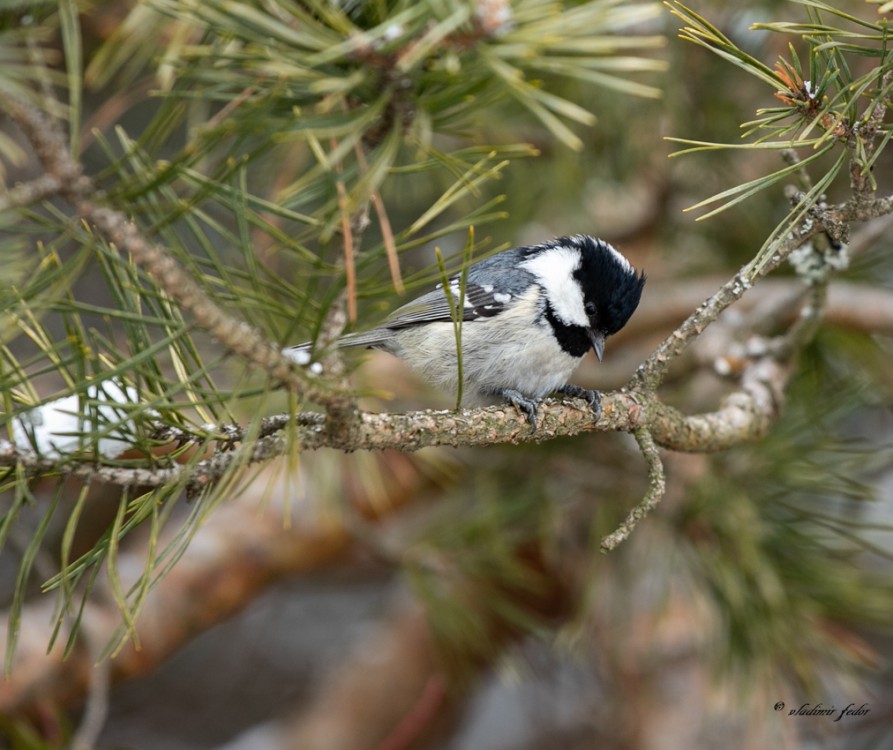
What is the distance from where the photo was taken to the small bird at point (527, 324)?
1475 millimetres

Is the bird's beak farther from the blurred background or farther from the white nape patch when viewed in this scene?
the blurred background

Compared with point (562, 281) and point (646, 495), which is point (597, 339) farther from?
point (646, 495)

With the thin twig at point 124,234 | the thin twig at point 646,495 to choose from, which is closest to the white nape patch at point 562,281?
the thin twig at point 646,495

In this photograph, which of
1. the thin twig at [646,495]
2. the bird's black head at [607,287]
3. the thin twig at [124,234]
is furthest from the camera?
the bird's black head at [607,287]

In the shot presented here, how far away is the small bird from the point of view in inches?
58.1

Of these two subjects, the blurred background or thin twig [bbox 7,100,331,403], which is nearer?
thin twig [bbox 7,100,331,403]

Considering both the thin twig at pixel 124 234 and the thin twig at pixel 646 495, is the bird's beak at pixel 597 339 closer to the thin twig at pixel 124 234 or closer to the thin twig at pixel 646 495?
the thin twig at pixel 646 495

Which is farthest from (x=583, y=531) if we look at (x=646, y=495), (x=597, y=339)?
(x=646, y=495)

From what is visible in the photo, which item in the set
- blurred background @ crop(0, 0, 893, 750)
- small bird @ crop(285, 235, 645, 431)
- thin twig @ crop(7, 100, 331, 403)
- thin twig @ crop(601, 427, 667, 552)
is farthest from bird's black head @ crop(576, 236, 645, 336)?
thin twig @ crop(7, 100, 331, 403)

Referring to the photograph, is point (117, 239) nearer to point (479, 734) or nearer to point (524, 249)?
point (524, 249)

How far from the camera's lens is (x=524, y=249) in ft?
5.46

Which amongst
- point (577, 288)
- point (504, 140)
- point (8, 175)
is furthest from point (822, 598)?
point (8, 175)

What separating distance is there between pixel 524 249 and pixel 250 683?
1.61 metres

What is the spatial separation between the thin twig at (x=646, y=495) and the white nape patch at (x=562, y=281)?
1.56 feet
